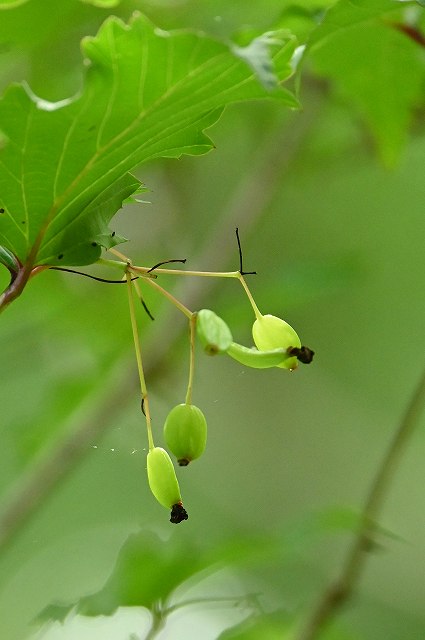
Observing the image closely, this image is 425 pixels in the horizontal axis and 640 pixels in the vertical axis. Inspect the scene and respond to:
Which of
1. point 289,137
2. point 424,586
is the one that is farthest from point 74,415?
point 424,586

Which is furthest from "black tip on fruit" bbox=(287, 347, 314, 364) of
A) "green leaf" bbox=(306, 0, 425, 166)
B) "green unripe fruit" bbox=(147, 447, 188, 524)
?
"green leaf" bbox=(306, 0, 425, 166)

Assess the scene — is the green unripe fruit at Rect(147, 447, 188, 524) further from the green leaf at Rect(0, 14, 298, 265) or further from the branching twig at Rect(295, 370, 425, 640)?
the branching twig at Rect(295, 370, 425, 640)

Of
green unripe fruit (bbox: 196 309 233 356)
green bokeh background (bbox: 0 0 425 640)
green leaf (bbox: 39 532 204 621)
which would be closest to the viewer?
green unripe fruit (bbox: 196 309 233 356)

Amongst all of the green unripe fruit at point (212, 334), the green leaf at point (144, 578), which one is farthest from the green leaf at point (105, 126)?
the green leaf at point (144, 578)

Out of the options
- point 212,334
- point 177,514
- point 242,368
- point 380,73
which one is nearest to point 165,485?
point 177,514

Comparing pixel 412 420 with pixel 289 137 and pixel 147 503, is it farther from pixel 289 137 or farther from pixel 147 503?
pixel 147 503

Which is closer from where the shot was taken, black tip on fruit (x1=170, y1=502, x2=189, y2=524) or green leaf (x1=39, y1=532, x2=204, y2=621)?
black tip on fruit (x1=170, y1=502, x2=189, y2=524)

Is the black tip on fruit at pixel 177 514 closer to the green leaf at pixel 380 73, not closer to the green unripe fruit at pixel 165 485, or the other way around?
the green unripe fruit at pixel 165 485
